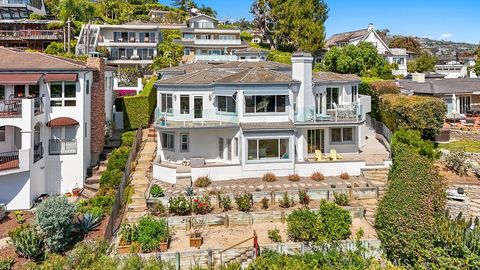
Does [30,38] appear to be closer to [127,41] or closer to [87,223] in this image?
[127,41]

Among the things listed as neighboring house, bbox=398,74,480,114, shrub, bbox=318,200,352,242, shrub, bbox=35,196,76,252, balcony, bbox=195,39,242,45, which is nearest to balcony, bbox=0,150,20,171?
shrub, bbox=35,196,76,252

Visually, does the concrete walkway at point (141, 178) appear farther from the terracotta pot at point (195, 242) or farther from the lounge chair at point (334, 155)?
the lounge chair at point (334, 155)

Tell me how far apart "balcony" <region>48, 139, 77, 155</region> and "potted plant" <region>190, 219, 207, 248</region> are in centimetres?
1223

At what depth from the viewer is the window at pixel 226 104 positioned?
92.3ft

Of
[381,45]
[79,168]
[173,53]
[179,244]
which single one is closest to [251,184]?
[179,244]

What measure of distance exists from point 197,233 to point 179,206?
2.83 meters

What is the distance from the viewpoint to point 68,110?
27750 mm

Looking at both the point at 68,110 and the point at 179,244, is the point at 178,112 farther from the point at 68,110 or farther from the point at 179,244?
the point at 179,244

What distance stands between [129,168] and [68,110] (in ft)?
19.3

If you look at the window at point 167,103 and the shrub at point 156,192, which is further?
the window at point 167,103

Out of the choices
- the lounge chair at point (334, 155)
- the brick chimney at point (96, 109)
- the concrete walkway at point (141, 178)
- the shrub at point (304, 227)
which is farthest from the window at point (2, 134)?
the lounge chair at point (334, 155)

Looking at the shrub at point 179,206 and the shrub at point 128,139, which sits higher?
the shrub at point 128,139

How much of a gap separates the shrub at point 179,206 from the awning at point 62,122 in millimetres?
10694

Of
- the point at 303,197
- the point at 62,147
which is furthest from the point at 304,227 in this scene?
the point at 62,147
